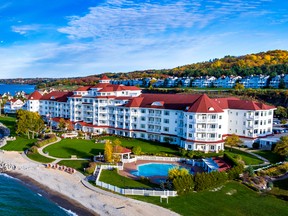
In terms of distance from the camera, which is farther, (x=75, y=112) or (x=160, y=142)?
(x=75, y=112)

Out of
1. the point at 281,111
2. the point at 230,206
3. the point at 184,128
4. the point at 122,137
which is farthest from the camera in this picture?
the point at 281,111

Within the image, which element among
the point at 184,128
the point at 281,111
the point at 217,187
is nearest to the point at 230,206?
the point at 217,187

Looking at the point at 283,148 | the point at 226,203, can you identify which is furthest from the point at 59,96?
the point at 226,203

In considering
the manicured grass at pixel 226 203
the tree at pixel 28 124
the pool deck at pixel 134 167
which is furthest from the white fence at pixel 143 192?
the tree at pixel 28 124

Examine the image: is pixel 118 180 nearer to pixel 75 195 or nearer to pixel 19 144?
pixel 75 195

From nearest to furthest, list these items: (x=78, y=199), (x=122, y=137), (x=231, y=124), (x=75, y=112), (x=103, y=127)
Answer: (x=78, y=199)
(x=231, y=124)
(x=122, y=137)
(x=103, y=127)
(x=75, y=112)

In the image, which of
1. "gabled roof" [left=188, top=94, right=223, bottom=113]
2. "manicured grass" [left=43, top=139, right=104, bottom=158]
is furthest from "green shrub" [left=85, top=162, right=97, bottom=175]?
"gabled roof" [left=188, top=94, right=223, bottom=113]

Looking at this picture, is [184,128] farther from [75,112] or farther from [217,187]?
[75,112]
